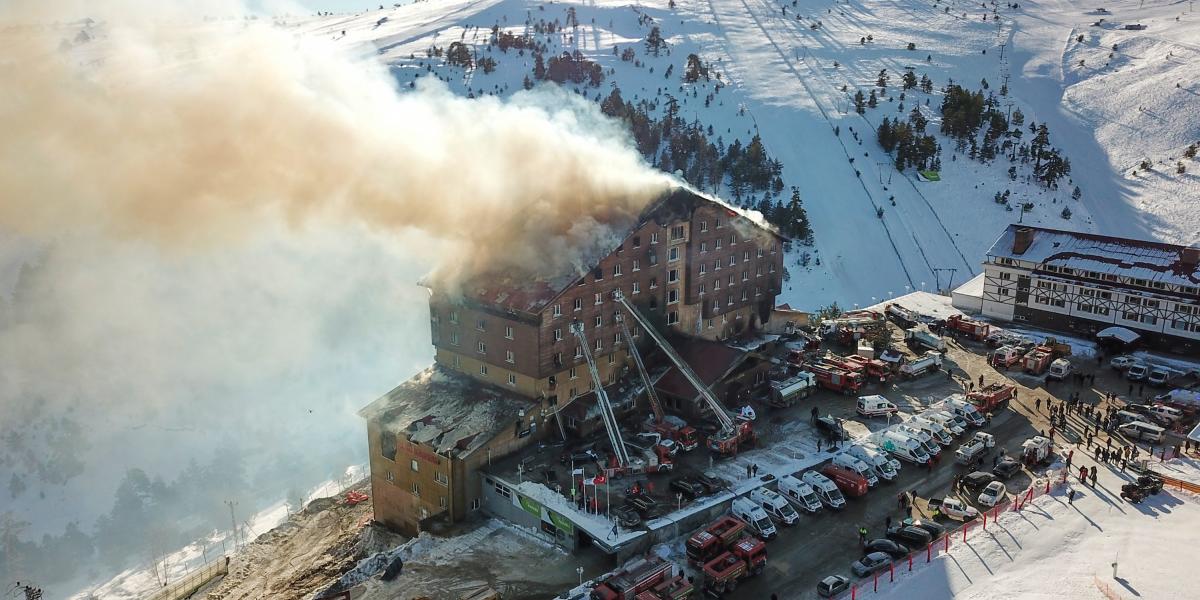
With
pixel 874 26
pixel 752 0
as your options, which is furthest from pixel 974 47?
pixel 752 0

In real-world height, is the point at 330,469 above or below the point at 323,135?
below

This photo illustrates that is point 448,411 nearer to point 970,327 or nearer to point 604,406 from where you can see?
point 604,406

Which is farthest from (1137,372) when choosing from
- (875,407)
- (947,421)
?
(875,407)

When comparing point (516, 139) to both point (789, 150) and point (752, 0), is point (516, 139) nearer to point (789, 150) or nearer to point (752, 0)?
point (789, 150)

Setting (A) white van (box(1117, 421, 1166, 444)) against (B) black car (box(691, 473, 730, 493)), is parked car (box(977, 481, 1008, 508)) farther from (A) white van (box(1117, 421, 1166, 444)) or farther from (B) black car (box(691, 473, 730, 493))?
(B) black car (box(691, 473, 730, 493))

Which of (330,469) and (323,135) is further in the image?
(330,469)

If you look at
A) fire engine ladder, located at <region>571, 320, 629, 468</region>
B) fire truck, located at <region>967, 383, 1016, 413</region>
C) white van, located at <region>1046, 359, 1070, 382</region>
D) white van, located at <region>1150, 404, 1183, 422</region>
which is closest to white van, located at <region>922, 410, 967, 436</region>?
fire truck, located at <region>967, 383, 1016, 413</region>
